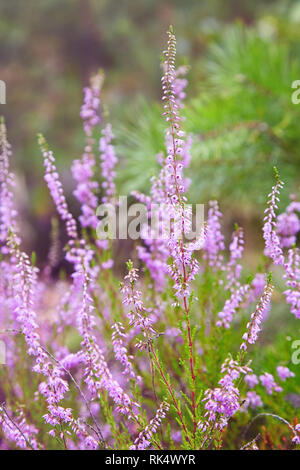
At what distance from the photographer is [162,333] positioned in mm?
1063

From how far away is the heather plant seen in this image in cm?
108

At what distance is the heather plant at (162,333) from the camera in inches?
42.6

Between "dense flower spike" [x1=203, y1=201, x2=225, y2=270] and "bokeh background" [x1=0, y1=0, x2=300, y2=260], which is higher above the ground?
"bokeh background" [x1=0, y1=0, x2=300, y2=260]

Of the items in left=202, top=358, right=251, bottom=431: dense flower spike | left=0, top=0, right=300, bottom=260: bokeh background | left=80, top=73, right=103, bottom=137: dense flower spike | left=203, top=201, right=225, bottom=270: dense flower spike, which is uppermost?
left=0, top=0, right=300, bottom=260: bokeh background

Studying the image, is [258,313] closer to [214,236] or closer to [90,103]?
[214,236]

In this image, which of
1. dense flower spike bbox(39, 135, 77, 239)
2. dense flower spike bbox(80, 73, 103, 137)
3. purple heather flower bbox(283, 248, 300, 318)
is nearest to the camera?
purple heather flower bbox(283, 248, 300, 318)

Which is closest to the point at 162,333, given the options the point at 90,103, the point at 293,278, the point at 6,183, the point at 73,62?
the point at 293,278

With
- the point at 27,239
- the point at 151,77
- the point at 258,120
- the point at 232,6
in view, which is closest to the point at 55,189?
the point at 258,120

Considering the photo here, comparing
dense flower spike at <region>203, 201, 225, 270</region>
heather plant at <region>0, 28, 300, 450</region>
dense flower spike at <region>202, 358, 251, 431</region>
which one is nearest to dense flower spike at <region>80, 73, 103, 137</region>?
heather plant at <region>0, 28, 300, 450</region>

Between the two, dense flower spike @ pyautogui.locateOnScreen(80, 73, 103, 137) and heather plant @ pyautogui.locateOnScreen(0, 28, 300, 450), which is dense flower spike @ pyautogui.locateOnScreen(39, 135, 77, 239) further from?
dense flower spike @ pyautogui.locateOnScreen(80, 73, 103, 137)

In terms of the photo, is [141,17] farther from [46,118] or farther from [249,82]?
[249,82]

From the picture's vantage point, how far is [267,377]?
1.35m

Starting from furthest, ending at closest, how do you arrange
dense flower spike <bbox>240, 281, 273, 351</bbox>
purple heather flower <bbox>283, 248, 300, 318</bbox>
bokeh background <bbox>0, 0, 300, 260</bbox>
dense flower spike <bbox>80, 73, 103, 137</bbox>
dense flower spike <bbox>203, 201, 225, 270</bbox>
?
bokeh background <bbox>0, 0, 300, 260</bbox>
dense flower spike <bbox>80, 73, 103, 137</bbox>
dense flower spike <bbox>203, 201, 225, 270</bbox>
purple heather flower <bbox>283, 248, 300, 318</bbox>
dense flower spike <bbox>240, 281, 273, 351</bbox>

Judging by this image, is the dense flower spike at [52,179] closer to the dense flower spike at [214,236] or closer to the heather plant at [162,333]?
the heather plant at [162,333]
